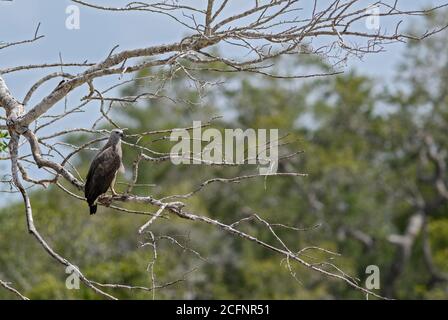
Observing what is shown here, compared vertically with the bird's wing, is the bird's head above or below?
above

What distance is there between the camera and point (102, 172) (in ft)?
23.9

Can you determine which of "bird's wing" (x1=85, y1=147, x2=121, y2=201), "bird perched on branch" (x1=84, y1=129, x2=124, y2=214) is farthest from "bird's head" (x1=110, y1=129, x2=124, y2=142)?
"bird's wing" (x1=85, y1=147, x2=121, y2=201)

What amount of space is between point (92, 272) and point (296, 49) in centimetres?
1047

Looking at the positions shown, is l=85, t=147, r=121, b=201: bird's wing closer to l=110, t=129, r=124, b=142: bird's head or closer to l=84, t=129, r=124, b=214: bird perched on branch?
l=84, t=129, r=124, b=214: bird perched on branch

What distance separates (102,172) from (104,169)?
0.20 feet

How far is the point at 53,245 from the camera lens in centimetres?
1853

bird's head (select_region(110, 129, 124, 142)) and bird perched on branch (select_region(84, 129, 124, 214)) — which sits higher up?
bird's head (select_region(110, 129, 124, 142))

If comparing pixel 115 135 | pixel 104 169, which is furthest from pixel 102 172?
pixel 115 135

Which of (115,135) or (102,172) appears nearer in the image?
(102,172)

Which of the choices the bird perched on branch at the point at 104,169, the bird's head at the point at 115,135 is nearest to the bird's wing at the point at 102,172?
the bird perched on branch at the point at 104,169

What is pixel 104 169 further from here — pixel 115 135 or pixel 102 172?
pixel 115 135

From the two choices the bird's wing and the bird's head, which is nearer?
the bird's wing

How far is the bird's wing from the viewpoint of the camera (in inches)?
279
